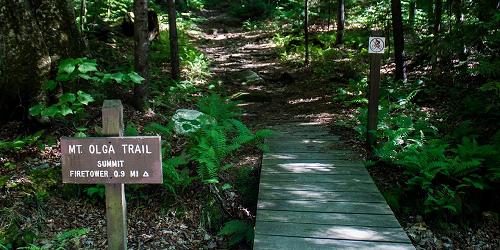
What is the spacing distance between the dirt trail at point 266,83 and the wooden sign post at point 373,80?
2.42 metres

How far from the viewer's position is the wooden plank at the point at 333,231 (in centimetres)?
422

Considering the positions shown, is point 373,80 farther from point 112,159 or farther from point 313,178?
point 112,159

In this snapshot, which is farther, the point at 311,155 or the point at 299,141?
the point at 299,141

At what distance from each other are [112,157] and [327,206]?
106 inches

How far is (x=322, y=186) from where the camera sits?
18.3 ft

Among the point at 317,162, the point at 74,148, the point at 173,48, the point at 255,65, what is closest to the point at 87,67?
the point at 74,148

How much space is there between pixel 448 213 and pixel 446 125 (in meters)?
3.09

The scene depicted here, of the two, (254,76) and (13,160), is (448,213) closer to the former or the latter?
(13,160)

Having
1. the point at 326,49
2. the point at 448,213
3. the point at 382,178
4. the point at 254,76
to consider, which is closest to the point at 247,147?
the point at 382,178

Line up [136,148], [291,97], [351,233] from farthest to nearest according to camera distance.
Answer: [291,97] → [351,233] → [136,148]

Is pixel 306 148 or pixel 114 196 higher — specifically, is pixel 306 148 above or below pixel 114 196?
below

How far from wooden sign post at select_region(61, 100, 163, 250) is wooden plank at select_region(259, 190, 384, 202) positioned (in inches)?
87.5

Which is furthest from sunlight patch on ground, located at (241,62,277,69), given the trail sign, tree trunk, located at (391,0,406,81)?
the trail sign

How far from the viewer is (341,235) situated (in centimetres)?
429
